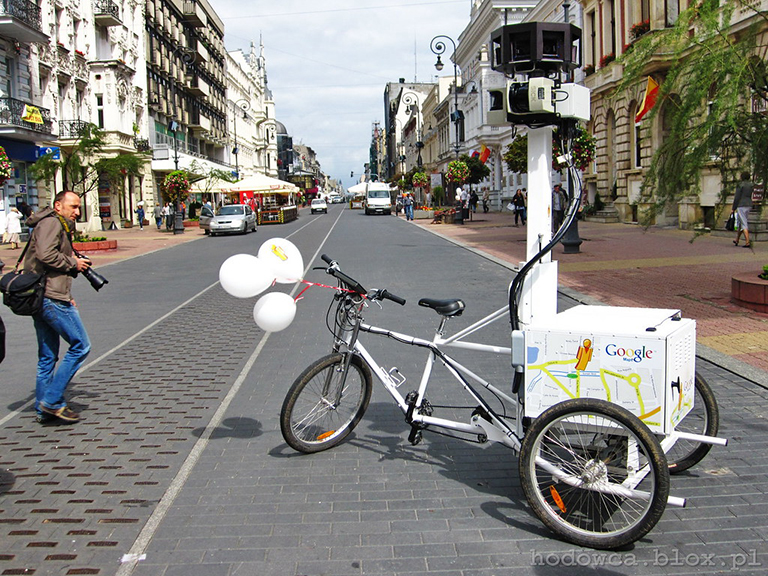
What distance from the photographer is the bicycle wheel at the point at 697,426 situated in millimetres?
4367

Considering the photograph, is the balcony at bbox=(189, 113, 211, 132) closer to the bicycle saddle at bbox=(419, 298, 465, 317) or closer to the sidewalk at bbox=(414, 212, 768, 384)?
the sidewalk at bbox=(414, 212, 768, 384)

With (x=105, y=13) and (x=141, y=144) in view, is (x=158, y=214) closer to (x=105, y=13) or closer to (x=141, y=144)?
(x=141, y=144)

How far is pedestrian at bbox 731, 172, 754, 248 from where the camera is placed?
1135 cm

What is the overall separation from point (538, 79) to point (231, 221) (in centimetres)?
3184

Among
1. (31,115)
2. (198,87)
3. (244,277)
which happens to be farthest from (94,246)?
(198,87)

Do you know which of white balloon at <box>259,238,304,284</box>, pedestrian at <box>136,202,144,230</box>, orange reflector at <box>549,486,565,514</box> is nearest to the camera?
orange reflector at <box>549,486,565,514</box>

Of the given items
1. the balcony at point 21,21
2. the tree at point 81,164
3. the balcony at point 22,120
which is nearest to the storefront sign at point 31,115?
the balcony at point 22,120

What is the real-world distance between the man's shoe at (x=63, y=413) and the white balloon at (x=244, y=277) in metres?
2.22

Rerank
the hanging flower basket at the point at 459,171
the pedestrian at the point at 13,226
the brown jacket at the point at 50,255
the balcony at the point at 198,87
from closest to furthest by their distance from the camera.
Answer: the brown jacket at the point at 50,255
the pedestrian at the point at 13,226
the hanging flower basket at the point at 459,171
the balcony at the point at 198,87

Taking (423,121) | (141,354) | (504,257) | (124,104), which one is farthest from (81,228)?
(423,121)

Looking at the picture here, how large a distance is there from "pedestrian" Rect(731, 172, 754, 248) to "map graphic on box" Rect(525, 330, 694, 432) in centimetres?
759

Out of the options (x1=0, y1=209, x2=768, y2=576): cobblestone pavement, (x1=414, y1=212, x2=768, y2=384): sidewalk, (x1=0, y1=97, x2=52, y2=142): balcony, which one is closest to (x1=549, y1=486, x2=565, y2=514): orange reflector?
(x1=0, y1=209, x2=768, y2=576): cobblestone pavement

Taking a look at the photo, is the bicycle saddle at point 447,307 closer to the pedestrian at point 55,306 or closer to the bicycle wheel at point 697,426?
the bicycle wheel at point 697,426

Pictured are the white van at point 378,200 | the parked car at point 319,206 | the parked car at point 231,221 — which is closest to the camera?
the parked car at point 231,221
